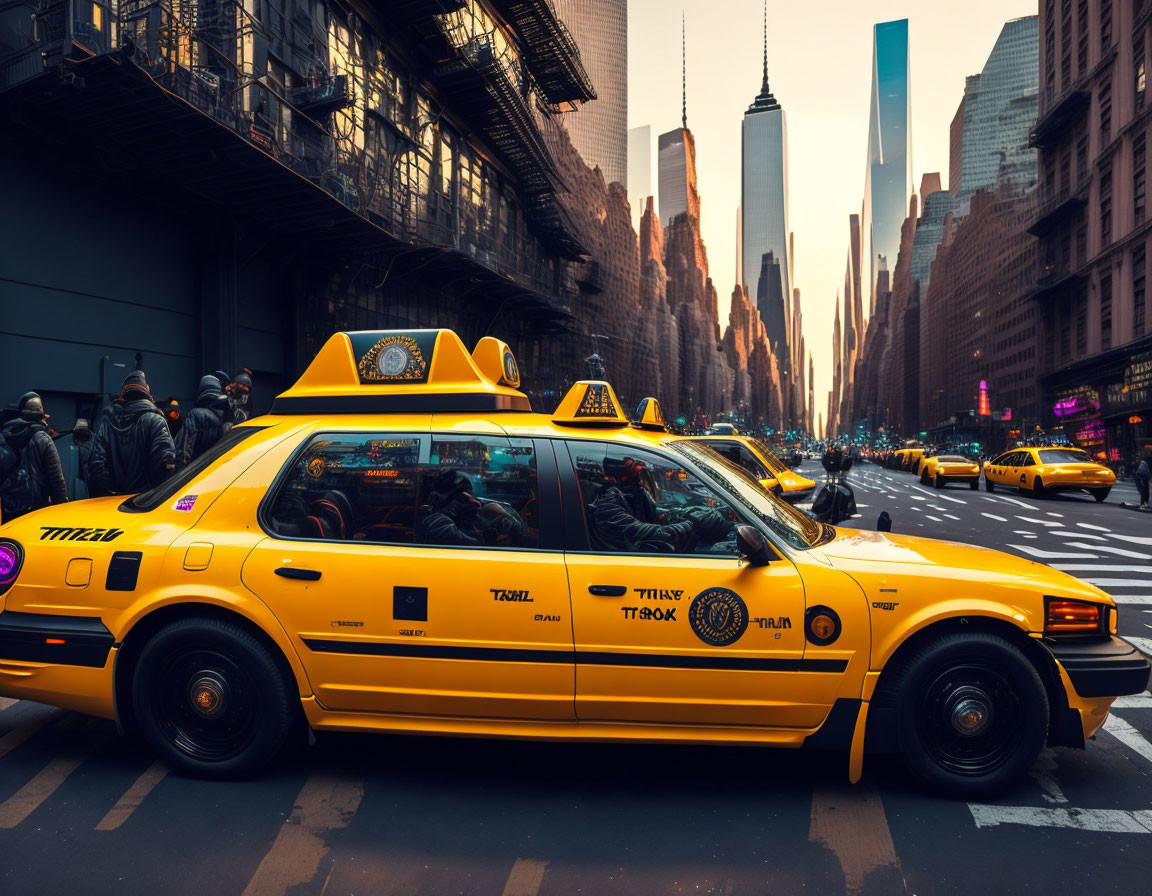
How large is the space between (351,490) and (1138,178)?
51860 mm

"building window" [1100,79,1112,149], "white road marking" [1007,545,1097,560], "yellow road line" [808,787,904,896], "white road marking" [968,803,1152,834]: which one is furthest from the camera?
"building window" [1100,79,1112,149]

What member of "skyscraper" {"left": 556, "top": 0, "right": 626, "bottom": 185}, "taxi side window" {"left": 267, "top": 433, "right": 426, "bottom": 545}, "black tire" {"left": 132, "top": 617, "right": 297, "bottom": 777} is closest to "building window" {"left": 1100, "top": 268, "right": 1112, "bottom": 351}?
"taxi side window" {"left": 267, "top": 433, "right": 426, "bottom": 545}

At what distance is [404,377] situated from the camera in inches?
159

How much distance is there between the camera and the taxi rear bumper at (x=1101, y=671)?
3.31 metres

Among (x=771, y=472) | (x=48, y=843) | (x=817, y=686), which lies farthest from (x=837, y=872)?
(x=771, y=472)

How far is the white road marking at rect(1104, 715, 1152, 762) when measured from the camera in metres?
4.02

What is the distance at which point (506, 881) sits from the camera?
278 cm

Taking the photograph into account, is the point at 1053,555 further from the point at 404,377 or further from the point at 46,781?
the point at 46,781

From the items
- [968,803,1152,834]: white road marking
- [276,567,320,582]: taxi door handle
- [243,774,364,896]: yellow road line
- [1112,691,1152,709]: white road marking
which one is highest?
[276,567,320,582]: taxi door handle

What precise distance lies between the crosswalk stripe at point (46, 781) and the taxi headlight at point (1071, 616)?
4.33m

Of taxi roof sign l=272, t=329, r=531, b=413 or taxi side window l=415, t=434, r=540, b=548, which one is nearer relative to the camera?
taxi side window l=415, t=434, r=540, b=548

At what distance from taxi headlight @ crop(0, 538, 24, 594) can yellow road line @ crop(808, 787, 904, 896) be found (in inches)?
147

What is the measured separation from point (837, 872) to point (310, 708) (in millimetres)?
2274

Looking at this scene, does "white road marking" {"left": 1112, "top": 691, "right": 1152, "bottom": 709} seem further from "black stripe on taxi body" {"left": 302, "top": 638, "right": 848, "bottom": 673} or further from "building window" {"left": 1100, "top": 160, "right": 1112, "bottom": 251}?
"building window" {"left": 1100, "top": 160, "right": 1112, "bottom": 251}
